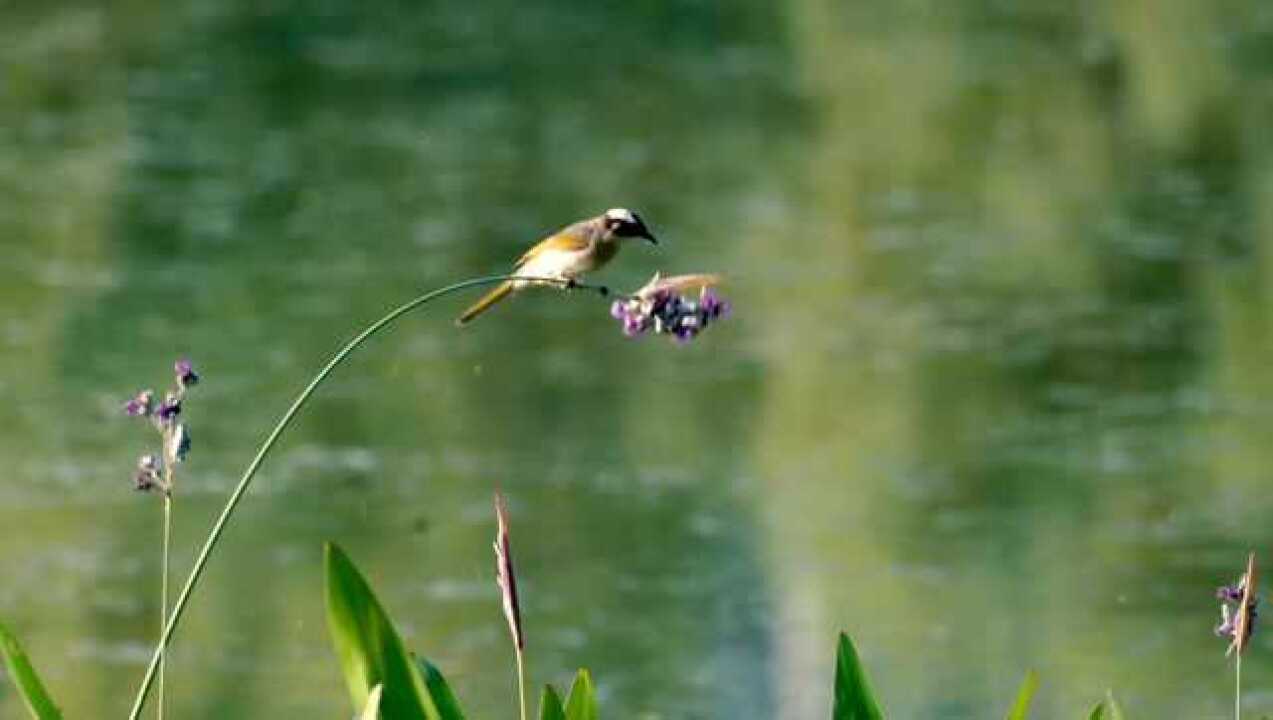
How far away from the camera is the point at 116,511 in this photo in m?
8.28

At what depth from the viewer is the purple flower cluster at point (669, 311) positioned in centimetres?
211

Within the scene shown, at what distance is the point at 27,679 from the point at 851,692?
666mm

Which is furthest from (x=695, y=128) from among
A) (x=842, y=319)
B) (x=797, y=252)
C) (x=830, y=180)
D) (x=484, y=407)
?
(x=484, y=407)

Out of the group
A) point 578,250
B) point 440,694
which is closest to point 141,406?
point 440,694

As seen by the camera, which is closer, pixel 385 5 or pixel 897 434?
pixel 897 434

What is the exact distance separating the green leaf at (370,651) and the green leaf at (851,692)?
0.33 metres

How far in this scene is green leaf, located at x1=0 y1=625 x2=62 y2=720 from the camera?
2209mm

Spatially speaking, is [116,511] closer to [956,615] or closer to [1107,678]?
[956,615]

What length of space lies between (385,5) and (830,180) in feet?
26.8

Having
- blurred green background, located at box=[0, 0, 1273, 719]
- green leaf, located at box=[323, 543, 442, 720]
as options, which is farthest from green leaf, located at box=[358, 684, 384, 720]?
blurred green background, located at box=[0, 0, 1273, 719]

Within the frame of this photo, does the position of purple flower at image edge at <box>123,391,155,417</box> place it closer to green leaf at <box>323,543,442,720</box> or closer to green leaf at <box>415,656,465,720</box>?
green leaf at <box>323,543,442,720</box>

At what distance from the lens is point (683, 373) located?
9609mm

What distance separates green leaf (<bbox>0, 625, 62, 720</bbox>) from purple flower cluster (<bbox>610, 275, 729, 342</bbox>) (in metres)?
0.53

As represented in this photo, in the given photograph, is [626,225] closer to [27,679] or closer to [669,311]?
[669,311]
